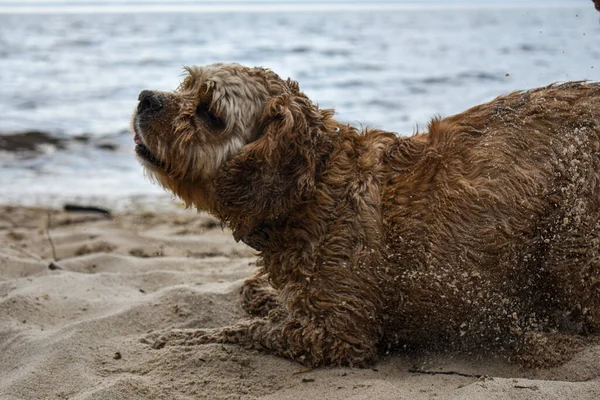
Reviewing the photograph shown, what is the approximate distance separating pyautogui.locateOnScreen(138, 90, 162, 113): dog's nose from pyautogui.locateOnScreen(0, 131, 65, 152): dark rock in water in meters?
10.0

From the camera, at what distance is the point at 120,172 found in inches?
473

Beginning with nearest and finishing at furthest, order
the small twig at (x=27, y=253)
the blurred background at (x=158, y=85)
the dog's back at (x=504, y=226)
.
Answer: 1. the dog's back at (x=504, y=226)
2. the small twig at (x=27, y=253)
3. the blurred background at (x=158, y=85)

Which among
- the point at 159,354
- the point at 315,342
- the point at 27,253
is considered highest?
the point at 315,342

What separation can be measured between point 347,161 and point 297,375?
4.29 feet

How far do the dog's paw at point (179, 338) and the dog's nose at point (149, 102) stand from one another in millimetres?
1478

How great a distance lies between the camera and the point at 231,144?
4223mm

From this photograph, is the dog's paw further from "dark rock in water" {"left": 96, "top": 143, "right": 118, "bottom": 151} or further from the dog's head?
"dark rock in water" {"left": 96, "top": 143, "right": 118, "bottom": 151}

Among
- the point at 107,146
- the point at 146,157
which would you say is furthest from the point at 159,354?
the point at 107,146

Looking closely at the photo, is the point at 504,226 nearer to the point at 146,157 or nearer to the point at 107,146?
the point at 146,157

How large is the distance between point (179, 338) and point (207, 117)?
1461mm

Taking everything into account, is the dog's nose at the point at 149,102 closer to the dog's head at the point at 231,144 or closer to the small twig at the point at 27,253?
the dog's head at the point at 231,144

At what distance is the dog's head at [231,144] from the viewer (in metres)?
4.14

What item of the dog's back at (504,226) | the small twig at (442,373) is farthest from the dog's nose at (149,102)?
the small twig at (442,373)

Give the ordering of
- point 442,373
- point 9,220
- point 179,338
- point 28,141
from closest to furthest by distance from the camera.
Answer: point 442,373, point 179,338, point 9,220, point 28,141
